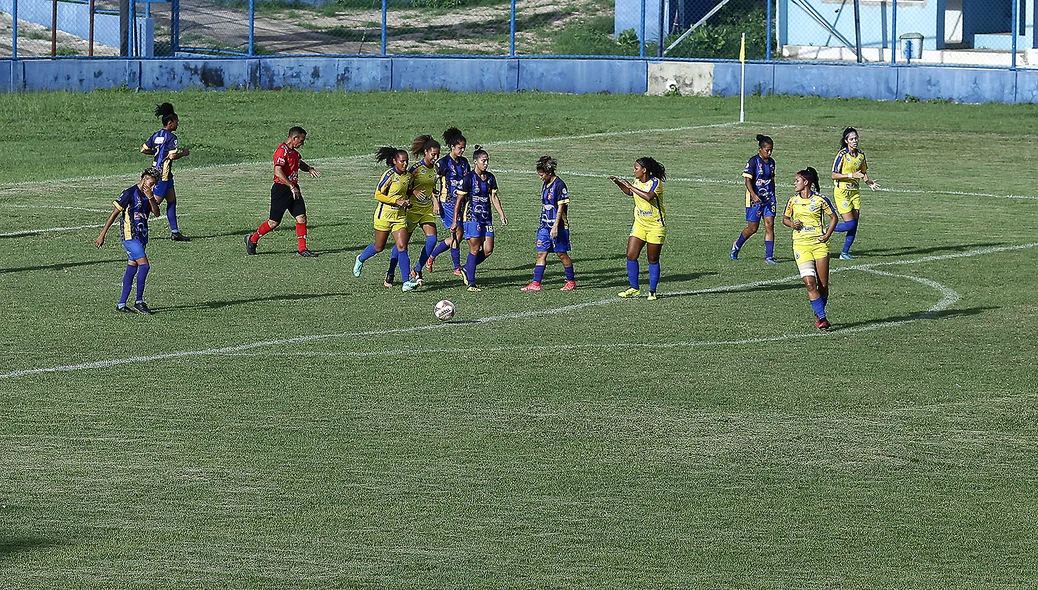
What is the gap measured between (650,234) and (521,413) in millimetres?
5763

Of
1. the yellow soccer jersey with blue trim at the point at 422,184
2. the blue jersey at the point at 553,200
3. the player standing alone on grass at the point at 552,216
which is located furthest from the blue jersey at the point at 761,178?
the yellow soccer jersey with blue trim at the point at 422,184

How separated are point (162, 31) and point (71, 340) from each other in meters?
41.9

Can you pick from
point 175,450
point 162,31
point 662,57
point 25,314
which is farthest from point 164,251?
point 162,31

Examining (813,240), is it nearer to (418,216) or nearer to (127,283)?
(418,216)

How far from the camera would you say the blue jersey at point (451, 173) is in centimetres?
1978

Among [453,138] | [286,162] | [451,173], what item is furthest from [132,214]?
[286,162]

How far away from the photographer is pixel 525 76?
162 ft

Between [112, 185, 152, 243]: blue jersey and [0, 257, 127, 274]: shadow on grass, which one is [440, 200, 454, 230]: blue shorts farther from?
[0, 257, 127, 274]: shadow on grass

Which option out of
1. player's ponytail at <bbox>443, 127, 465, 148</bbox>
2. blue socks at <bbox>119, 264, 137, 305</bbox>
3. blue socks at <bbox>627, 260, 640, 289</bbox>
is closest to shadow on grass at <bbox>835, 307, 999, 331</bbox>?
blue socks at <bbox>627, 260, 640, 289</bbox>

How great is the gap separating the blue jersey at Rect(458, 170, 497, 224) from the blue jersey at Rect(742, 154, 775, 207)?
4.35 m

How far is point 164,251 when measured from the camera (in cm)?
2309

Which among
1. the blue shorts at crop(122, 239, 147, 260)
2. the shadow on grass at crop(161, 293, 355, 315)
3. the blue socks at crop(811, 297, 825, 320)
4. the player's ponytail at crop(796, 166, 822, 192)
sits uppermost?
the player's ponytail at crop(796, 166, 822, 192)

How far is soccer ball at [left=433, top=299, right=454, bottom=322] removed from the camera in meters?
17.6

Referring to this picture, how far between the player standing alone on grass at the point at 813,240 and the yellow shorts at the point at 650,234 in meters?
2.07
